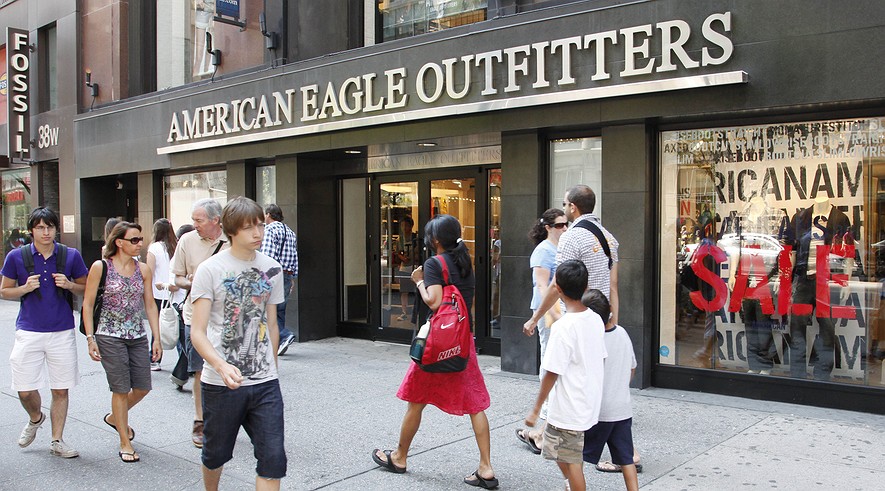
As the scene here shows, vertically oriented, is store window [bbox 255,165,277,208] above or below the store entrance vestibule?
above

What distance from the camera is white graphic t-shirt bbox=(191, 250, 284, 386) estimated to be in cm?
383

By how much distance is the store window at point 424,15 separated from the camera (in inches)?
360

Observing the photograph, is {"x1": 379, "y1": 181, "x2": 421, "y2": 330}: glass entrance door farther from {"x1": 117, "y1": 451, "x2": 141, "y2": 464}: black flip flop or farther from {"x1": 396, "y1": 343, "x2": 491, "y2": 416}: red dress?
{"x1": 396, "y1": 343, "x2": 491, "y2": 416}: red dress

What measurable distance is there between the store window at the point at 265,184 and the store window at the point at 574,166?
4819 mm

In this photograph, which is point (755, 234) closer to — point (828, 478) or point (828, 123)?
point (828, 123)

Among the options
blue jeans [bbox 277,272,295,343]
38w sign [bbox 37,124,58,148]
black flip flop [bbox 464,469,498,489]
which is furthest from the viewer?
38w sign [bbox 37,124,58,148]

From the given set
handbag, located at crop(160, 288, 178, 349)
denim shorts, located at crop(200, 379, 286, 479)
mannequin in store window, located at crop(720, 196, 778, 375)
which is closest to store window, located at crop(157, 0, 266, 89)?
handbag, located at crop(160, 288, 178, 349)

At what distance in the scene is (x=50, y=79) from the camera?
1617 centimetres

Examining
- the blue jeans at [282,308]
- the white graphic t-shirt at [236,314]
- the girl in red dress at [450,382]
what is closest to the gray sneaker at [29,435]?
the white graphic t-shirt at [236,314]

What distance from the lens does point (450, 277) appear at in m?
4.84

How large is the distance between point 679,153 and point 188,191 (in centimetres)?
874

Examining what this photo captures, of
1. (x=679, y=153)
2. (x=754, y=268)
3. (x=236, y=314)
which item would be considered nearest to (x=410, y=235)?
(x=679, y=153)

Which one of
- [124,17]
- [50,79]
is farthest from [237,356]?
[50,79]

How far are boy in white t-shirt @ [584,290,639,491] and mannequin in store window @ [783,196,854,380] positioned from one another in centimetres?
345
